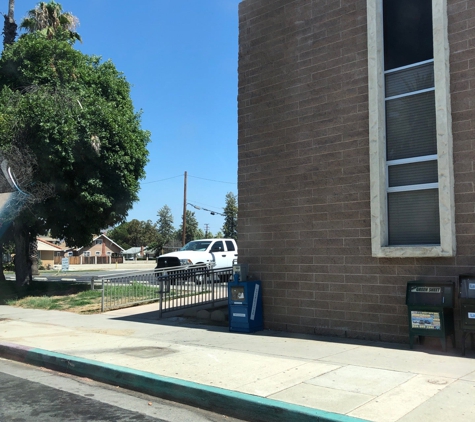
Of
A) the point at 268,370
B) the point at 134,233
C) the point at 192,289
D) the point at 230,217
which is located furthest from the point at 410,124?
the point at 134,233

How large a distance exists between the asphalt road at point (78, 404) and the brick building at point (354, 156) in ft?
13.4

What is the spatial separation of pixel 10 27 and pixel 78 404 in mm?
20498

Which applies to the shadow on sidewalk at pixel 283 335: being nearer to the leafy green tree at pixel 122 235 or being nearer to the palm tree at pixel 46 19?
the palm tree at pixel 46 19

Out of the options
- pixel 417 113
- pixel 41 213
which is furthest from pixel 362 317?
pixel 41 213

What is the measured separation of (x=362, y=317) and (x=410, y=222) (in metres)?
1.84

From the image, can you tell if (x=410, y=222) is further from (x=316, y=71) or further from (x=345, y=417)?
(x=345, y=417)

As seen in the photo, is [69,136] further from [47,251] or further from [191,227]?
[191,227]

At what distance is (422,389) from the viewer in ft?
18.8

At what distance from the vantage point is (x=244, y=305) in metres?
9.97

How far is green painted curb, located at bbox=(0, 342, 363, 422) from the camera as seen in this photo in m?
5.12

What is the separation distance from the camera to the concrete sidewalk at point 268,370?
17.2ft

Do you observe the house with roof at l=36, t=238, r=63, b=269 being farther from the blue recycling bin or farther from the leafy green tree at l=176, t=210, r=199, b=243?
the blue recycling bin

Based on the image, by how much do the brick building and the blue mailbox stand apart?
22cm

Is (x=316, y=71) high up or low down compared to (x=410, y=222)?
up
